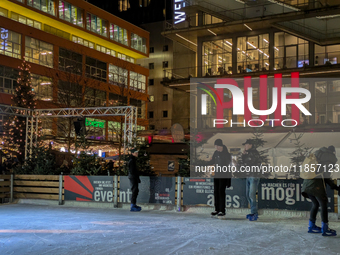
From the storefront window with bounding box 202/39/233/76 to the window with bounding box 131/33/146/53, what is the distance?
2729 centimetres

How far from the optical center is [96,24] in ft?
166

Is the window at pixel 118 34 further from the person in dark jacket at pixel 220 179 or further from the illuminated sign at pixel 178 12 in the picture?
the person in dark jacket at pixel 220 179

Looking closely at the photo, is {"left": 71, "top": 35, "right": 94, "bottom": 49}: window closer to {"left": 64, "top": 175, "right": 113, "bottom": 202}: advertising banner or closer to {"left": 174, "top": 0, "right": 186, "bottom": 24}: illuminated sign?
{"left": 174, "top": 0, "right": 186, "bottom": 24}: illuminated sign

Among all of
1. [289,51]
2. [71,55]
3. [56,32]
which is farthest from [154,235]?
[56,32]

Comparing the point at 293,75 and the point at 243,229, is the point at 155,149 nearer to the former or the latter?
the point at 293,75

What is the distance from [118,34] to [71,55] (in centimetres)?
2189

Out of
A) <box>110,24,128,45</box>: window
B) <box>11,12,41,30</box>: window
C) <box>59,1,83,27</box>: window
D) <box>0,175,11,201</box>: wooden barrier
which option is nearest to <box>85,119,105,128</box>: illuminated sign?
<box>11,12,41,30</box>: window

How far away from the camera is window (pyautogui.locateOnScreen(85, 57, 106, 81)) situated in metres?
48.1

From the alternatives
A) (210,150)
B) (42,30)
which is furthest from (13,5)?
(210,150)

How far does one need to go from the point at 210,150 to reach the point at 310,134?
5918 mm

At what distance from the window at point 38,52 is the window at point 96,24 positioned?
27.0 feet

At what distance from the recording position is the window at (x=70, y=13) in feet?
148

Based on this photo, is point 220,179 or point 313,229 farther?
point 220,179

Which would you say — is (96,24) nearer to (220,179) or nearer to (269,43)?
(269,43)
